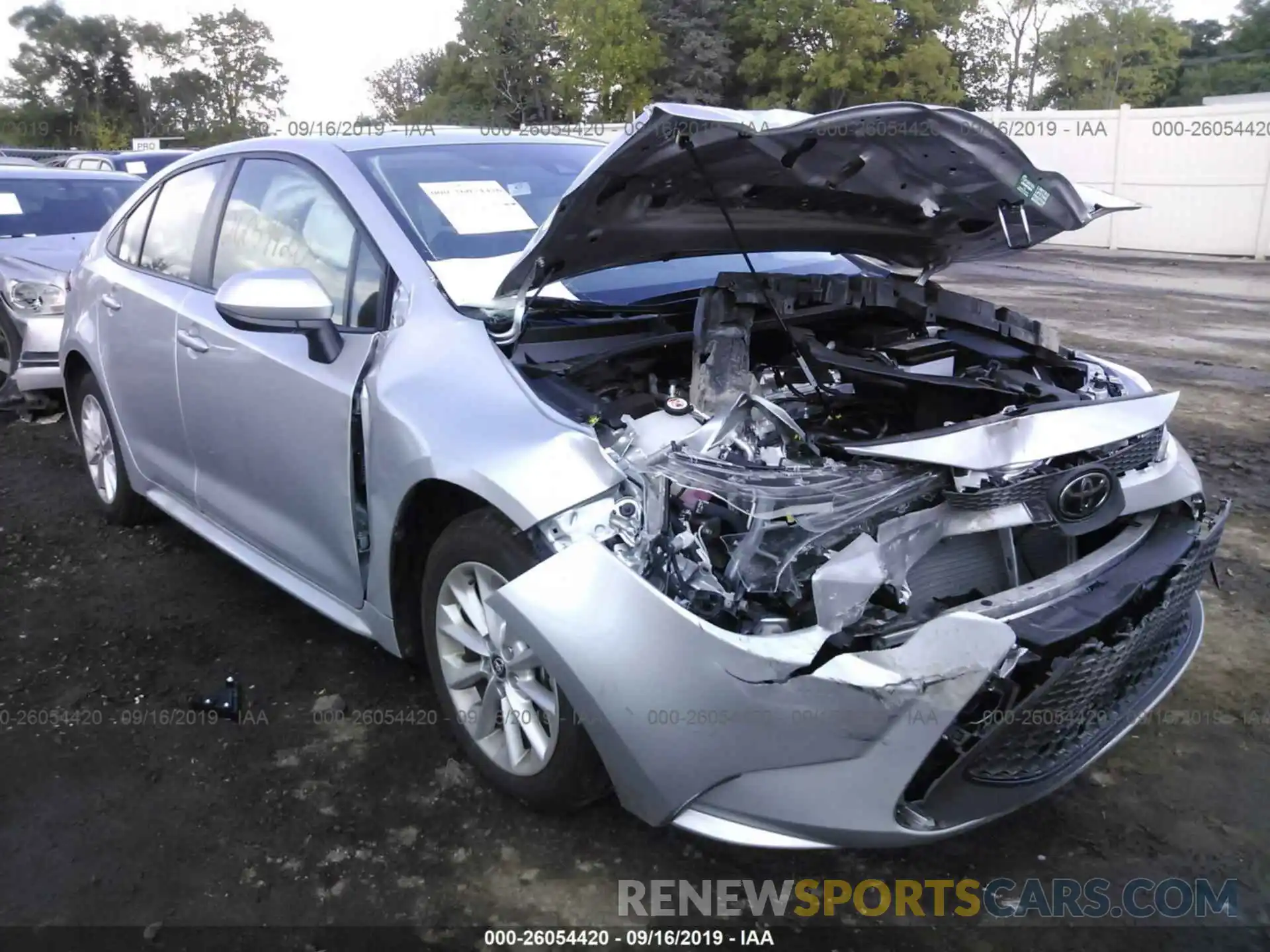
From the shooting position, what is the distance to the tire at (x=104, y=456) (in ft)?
14.9

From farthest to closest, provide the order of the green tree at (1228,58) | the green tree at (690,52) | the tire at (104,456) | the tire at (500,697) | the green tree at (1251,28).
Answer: the green tree at (1251,28) < the green tree at (1228,58) < the green tree at (690,52) < the tire at (104,456) < the tire at (500,697)

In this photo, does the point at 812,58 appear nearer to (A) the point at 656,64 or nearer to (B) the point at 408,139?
(A) the point at 656,64

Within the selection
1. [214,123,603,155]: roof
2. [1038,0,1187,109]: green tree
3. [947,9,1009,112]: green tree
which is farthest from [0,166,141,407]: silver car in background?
[1038,0,1187,109]: green tree

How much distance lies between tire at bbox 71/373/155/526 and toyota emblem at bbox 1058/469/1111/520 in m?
3.87

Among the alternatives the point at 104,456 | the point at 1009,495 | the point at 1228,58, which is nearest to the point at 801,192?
the point at 1009,495

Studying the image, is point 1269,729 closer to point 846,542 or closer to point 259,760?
point 846,542

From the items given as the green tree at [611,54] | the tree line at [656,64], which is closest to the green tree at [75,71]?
the tree line at [656,64]

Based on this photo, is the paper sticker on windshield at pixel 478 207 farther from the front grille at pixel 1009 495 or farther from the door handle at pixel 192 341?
the front grille at pixel 1009 495

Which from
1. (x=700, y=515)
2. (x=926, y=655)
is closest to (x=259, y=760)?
(x=700, y=515)

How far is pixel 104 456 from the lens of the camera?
472 cm

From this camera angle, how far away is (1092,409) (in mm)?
2307

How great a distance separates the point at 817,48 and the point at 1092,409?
3685 cm

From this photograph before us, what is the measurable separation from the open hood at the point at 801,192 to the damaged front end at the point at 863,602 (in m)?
0.48

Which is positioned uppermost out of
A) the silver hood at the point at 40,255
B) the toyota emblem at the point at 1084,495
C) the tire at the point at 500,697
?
the silver hood at the point at 40,255
